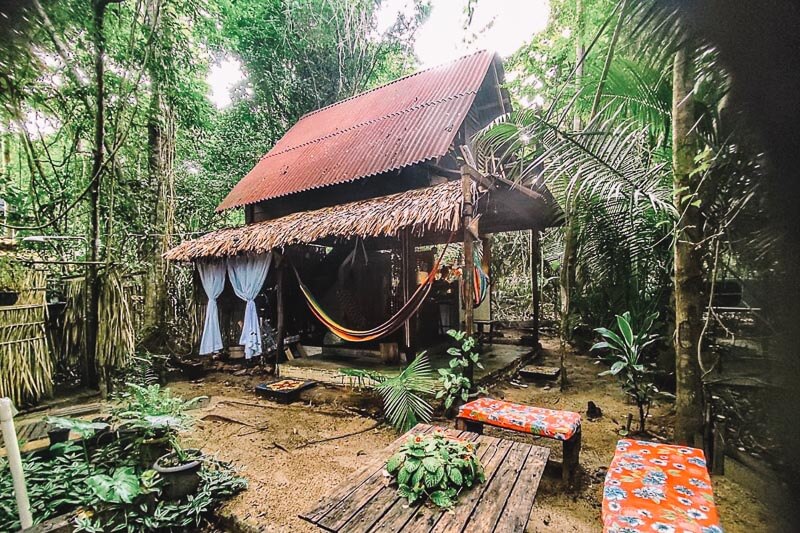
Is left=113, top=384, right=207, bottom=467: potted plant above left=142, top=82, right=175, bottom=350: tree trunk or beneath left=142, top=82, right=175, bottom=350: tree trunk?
beneath

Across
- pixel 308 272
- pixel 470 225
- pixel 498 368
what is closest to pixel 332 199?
pixel 308 272

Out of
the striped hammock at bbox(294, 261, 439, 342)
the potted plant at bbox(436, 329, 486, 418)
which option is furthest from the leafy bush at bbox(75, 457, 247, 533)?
the striped hammock at bbox(294, 261, 439, 342)

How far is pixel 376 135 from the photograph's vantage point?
5.89 meters

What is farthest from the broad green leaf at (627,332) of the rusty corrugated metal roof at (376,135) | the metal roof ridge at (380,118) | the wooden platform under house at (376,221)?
the metal roof ridge at (380,118)

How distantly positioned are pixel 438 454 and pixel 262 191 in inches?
228

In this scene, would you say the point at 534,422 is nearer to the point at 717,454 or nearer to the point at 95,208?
the point at 717,454

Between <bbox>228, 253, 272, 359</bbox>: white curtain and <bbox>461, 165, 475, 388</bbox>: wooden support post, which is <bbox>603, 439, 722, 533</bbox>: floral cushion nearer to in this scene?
<bbox>461, 165, 475, 388</bbox>: wooden support post

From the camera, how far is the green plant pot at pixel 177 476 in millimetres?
2209

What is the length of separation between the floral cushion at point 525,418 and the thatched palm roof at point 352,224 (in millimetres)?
1595

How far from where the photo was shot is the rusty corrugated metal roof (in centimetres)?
509

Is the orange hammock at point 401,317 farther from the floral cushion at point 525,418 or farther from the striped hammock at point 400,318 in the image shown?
the floral cushion at point 525,418

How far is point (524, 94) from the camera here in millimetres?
8266

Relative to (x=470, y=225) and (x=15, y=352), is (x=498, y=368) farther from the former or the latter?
(x=15, y=352)

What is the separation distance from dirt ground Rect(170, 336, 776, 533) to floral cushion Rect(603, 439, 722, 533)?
258 millimetres
